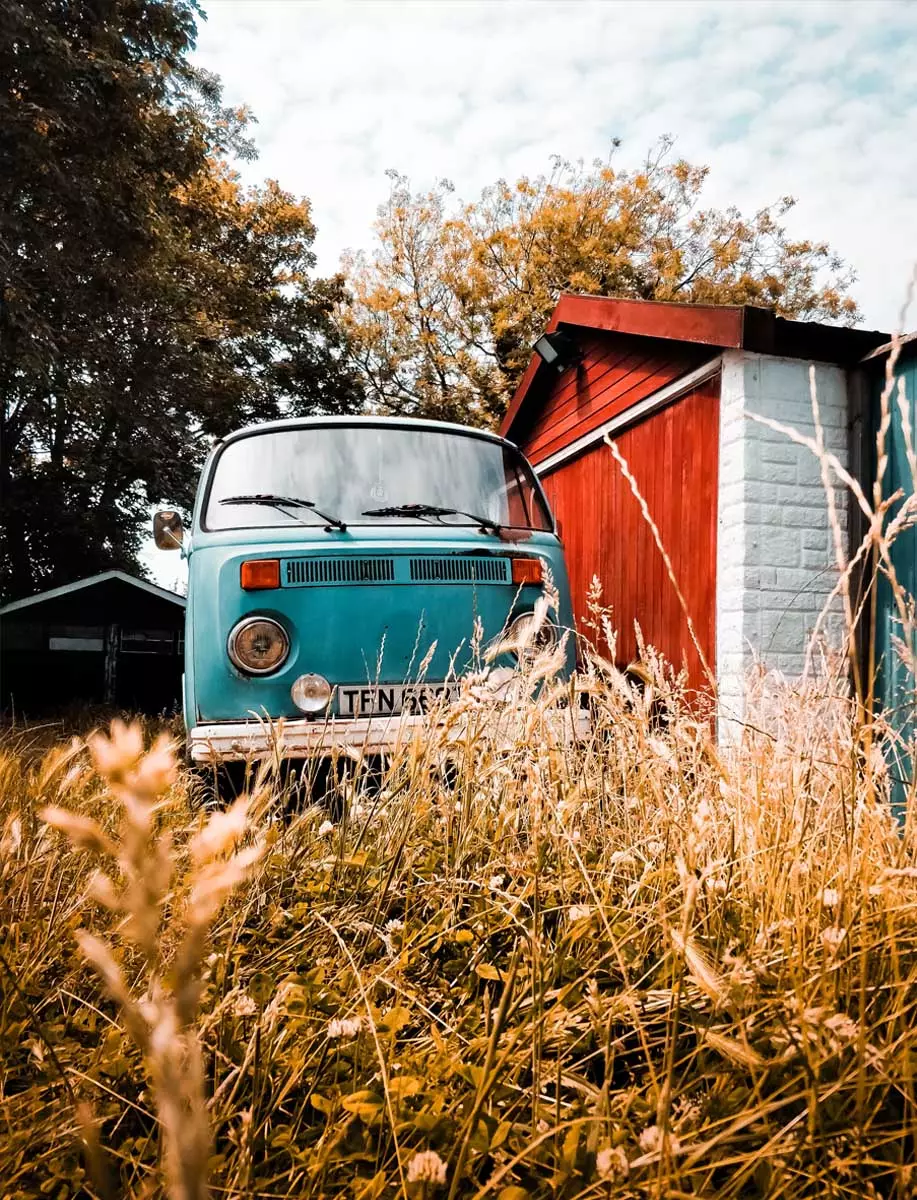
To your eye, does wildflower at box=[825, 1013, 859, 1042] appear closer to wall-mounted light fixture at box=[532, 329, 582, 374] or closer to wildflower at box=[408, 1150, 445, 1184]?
wildflower at box=[408, 1150, 445, 1184]

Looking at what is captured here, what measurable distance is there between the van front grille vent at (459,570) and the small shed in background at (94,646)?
939cm

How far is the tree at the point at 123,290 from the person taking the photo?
11.0 m

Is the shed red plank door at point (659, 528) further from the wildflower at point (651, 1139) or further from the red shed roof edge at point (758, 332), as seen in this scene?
the wildflower at point (651, 1139)

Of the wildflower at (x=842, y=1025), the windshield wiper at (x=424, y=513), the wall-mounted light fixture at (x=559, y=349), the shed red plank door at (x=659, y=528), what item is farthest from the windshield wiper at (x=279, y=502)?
the wall-mounted light fixture at (x=559, y=349)

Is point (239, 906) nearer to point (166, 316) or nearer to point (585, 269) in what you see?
point (166, 316)

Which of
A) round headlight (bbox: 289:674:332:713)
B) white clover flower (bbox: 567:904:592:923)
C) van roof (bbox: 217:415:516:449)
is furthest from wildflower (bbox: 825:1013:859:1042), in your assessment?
van roof (bbox: 217:415:516:449)

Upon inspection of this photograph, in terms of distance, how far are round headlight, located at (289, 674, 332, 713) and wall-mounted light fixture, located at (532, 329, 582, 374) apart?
16.8 feet

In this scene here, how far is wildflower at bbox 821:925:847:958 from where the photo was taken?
1.12m

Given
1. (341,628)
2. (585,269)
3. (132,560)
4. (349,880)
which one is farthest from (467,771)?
(585,269)

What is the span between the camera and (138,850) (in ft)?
1.08

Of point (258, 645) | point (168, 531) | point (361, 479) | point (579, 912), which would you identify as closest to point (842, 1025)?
point (579, 912)

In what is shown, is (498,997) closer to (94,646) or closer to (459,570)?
(459,570)

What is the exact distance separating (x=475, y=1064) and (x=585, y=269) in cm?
2236

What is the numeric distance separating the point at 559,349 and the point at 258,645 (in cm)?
523
